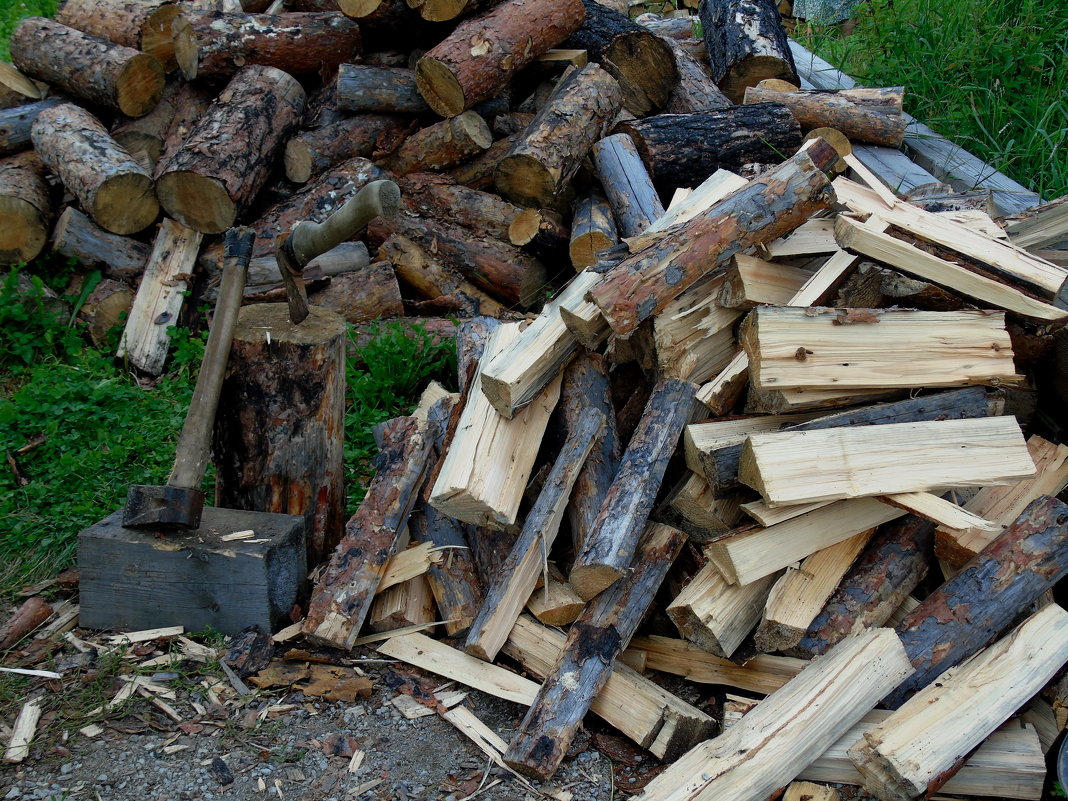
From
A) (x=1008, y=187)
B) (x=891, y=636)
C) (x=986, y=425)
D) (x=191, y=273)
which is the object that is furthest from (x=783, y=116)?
(x=191, y=273)

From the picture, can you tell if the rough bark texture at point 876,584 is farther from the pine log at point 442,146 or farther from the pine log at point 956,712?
the pine log at point 442,146

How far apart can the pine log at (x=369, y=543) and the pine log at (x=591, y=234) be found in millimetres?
1725

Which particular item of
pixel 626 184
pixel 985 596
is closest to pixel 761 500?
pixel 985 596

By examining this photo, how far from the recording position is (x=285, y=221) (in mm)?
5473

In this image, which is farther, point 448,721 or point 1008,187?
point 1008,187

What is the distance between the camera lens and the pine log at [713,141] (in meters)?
5.18

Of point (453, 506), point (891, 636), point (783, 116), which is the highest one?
point (783, 116)

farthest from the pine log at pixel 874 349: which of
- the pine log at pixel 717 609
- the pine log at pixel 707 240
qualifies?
the pine log at pixel 717 609

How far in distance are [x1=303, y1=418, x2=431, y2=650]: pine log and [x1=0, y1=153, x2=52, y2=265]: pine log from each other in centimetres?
316

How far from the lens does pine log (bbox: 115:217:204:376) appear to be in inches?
206

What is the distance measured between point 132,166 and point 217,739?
3.88m

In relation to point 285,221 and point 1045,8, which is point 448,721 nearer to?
point 285,221

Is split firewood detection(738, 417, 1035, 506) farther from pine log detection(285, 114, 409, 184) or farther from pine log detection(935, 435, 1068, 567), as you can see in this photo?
pine log detection(285, 114, 409, 184)

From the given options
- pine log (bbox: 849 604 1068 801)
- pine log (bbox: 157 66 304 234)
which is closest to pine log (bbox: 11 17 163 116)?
pine log (bbox: 157 66 304 234)
